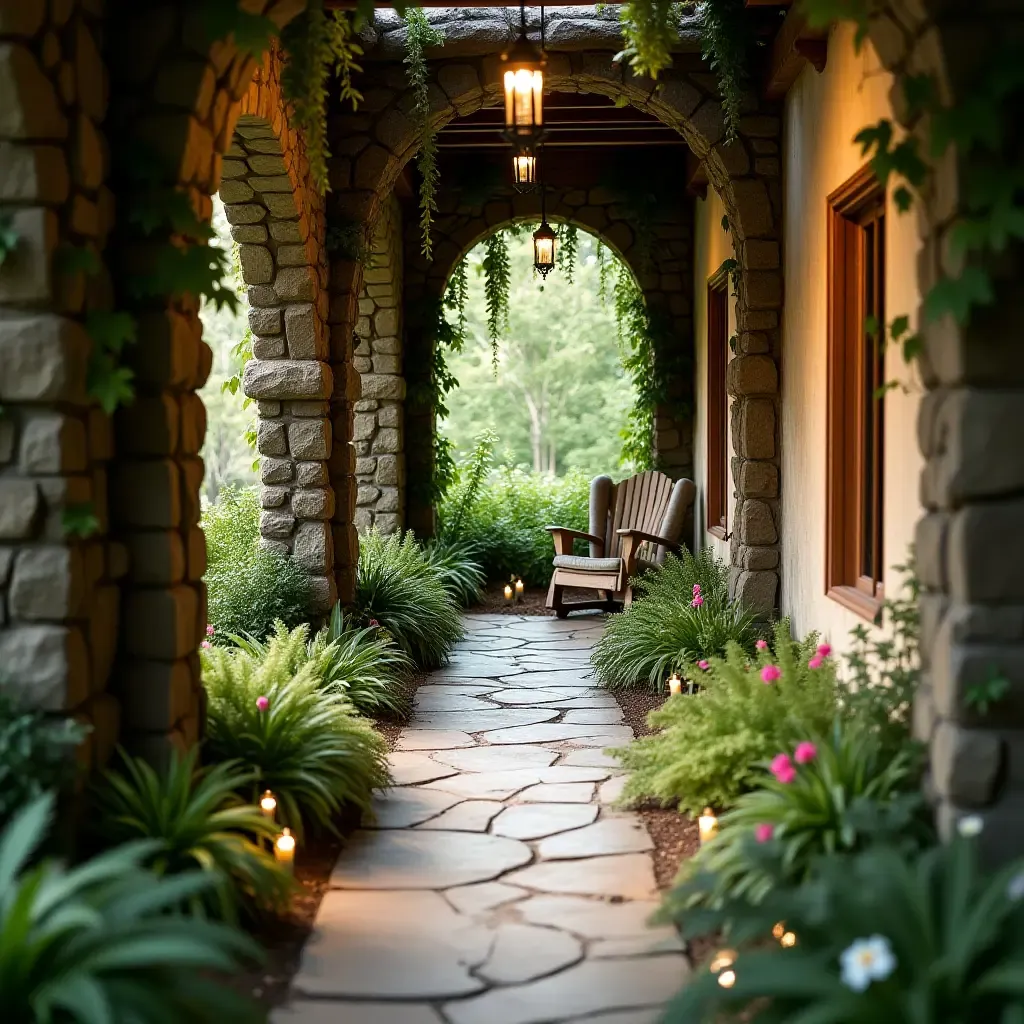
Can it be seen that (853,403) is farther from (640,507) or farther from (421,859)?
(640,507)

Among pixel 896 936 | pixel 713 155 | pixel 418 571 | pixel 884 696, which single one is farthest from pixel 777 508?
pixel 896 936

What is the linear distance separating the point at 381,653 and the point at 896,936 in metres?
4.33

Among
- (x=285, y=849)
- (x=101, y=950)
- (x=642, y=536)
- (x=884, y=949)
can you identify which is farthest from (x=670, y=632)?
(x=101, y=950)

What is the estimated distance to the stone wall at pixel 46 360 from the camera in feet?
9.98

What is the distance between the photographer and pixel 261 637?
591cm

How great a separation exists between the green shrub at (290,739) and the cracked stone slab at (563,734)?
105 cm

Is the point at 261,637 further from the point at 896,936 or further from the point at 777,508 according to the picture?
the point at 896,936

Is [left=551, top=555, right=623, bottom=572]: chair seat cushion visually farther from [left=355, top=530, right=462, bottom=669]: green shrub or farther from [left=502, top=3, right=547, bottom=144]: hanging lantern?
[left=502, top=3, right=547, bottom=144]: hanging lantern

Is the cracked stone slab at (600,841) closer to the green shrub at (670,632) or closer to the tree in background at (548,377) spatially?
the green shrub at (670,632)

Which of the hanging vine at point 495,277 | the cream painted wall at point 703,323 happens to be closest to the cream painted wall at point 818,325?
the cream painted wall at point 703,323

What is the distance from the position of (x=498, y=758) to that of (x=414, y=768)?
0.37m

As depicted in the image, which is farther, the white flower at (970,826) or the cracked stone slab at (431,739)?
the cracked stone slab at (431,739)

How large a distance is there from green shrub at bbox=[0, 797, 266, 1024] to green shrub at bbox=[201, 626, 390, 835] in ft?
3.66

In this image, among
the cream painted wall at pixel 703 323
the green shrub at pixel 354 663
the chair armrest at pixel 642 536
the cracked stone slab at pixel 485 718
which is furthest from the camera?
the chair armrest at pixel 642 536
